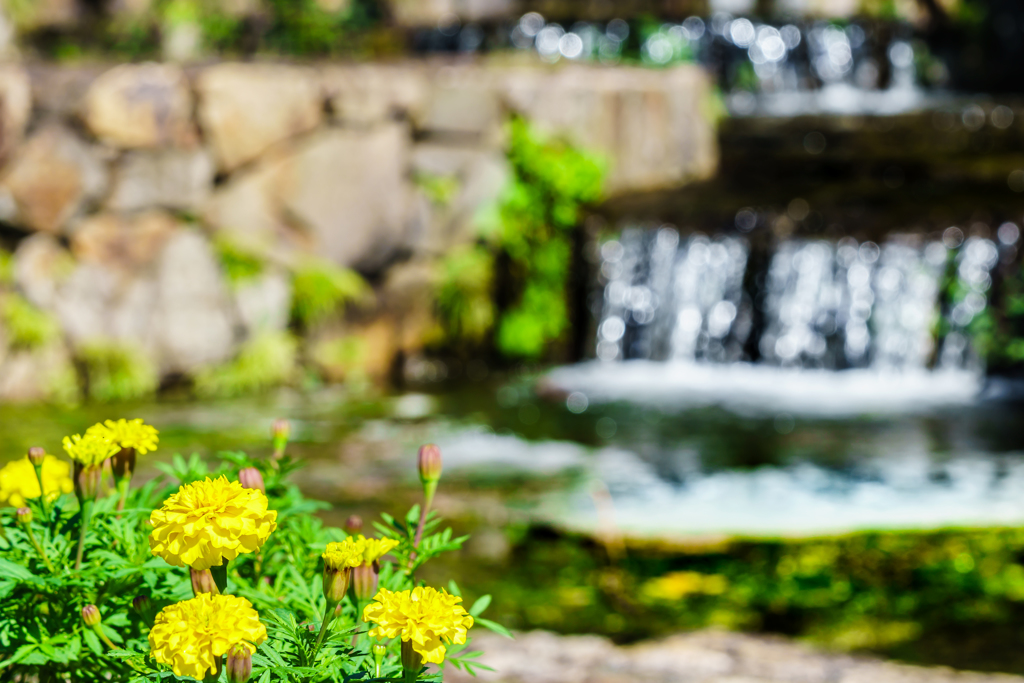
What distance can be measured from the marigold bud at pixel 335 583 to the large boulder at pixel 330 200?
6.85m

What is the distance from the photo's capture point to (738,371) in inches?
329

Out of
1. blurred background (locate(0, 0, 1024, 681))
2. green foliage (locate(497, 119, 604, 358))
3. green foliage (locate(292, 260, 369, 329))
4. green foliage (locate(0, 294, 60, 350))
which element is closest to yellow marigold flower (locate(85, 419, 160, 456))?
blurred background (locate(0, 0, 1024, 681))

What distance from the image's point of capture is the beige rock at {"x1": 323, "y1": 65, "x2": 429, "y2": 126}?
8.04 m

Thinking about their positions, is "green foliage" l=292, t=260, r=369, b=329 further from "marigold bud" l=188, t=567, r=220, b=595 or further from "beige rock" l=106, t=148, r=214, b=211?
"marigold bud" l=188, t=567, r=220, b=595

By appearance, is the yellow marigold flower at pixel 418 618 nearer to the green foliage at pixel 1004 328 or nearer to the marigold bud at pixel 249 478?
the marigold bud at pixel 249 478

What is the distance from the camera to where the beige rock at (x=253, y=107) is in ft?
25.0

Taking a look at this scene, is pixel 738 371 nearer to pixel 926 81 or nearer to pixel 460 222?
pixel 460 222

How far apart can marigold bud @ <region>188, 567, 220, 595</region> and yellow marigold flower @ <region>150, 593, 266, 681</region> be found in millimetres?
110

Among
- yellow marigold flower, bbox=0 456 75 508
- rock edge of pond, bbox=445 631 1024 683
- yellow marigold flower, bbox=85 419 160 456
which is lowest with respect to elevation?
rock edge of pond, bbox=445 631 1024 683

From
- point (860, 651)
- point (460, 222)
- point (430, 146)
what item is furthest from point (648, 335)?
point (860, 651)

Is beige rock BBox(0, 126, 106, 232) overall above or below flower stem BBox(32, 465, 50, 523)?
above

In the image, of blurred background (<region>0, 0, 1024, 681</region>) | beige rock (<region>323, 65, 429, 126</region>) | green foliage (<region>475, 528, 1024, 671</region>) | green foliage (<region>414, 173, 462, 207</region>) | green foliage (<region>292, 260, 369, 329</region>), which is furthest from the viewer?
green foliage (<region>414, 173, 462, 207</region>)

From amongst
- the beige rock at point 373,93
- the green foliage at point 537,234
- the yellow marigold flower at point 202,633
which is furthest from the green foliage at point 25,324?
the yellow marigold flower at point 202,633

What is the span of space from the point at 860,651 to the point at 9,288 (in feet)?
20.9
